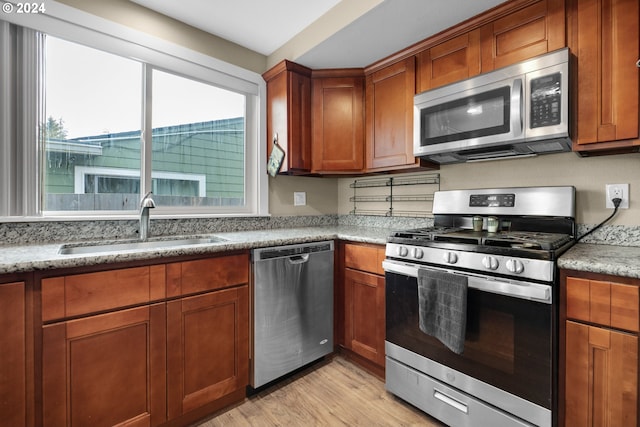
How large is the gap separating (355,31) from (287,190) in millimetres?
1318

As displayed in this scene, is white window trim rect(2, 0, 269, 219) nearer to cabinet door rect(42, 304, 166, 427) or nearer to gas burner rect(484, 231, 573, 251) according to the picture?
cabinet door rect(42, 304, 166, 427)

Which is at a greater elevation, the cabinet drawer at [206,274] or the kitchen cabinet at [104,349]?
the cabinet drawer at [206,274]

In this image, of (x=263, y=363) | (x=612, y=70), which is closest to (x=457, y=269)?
(x=612, y=70)

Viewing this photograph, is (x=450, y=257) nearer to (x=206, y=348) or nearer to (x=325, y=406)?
(x=325, y=406)

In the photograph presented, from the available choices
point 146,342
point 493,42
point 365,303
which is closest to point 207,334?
point 146,342

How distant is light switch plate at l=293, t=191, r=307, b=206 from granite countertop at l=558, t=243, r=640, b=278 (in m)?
1.90

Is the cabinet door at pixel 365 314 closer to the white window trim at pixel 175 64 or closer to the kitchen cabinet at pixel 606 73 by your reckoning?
the white window trim at pixel 175 64

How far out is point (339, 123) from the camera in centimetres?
237

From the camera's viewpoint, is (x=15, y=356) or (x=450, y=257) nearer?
(x=15, y=356)

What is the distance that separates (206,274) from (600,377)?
1.71 metres

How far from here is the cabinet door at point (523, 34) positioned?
1429mm

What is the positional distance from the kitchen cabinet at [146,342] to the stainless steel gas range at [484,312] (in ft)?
3.01

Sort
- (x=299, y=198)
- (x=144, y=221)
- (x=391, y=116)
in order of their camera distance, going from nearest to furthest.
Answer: (x=144, y=221) < (x=391, y=116) < (x=299, y=198)

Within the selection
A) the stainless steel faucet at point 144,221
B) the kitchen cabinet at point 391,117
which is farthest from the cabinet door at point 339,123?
the stainless steel faucet at point 144,221
